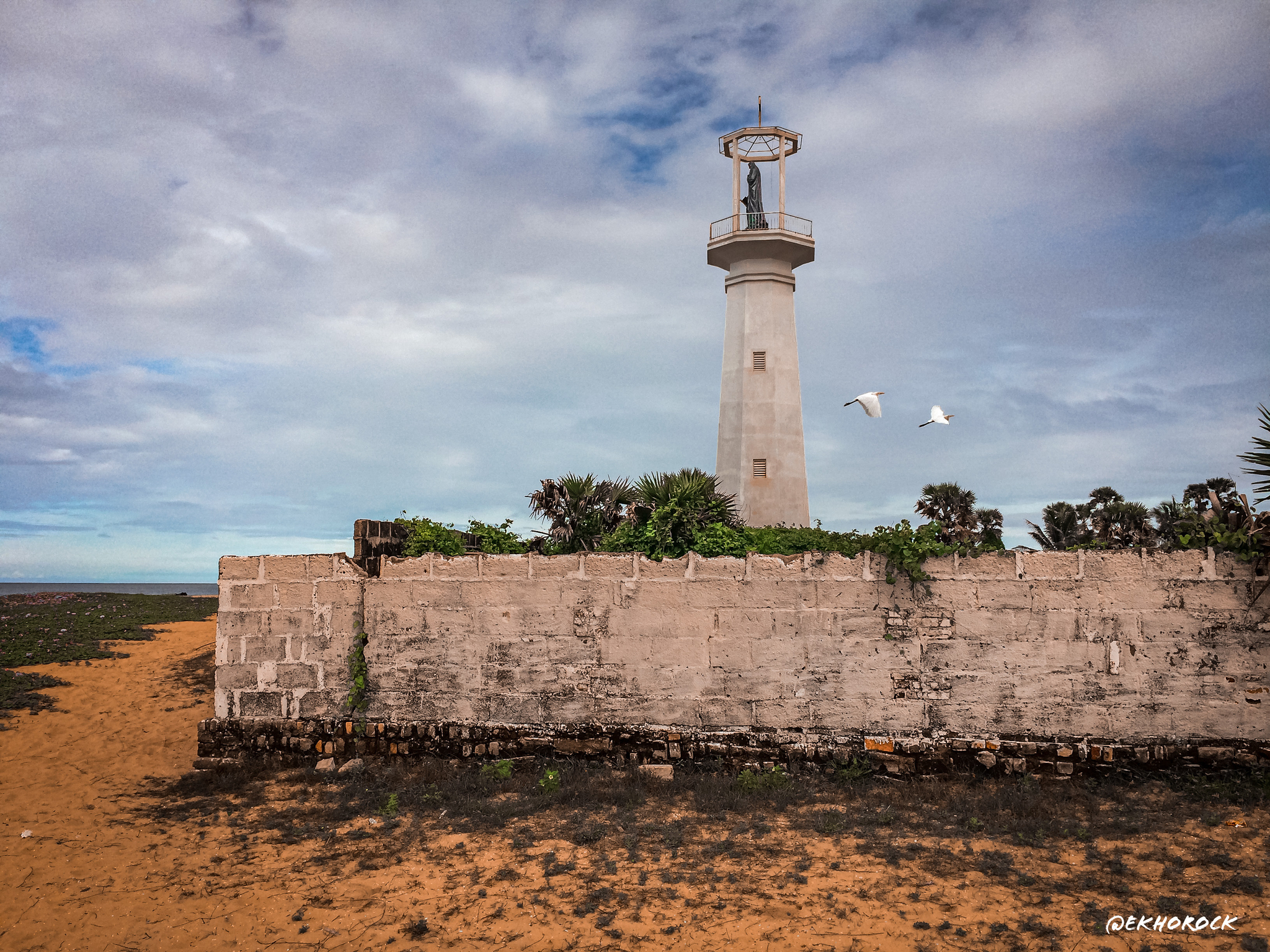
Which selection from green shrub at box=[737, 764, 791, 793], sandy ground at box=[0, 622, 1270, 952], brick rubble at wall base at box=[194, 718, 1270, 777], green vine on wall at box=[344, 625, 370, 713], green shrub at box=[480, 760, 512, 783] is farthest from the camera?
green vine on wall at box=[344, 625, 370, 713]

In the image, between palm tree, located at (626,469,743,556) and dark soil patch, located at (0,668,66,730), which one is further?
dark soil patch, located at (0,668,66,730)

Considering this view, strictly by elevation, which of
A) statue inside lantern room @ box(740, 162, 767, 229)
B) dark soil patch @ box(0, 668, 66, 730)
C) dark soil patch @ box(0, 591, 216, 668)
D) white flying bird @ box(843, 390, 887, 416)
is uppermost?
statue inside lantern room @ box(740, 162, 767, 229)

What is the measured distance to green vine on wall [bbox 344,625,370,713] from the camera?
30.9 feet

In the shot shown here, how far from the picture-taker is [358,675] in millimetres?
9398

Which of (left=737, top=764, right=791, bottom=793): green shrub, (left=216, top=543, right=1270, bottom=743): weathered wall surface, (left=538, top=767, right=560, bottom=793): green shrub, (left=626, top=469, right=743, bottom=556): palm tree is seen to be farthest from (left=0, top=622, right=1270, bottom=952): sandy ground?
(left=626, top=469, right=743, bottom=556): palm tree

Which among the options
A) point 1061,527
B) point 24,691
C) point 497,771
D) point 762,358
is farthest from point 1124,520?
point 24,691

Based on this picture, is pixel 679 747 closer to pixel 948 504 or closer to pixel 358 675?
pixel 358 675

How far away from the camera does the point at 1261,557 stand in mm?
8164

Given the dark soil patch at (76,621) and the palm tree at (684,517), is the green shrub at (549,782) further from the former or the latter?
the dark soil patch at (76,621)

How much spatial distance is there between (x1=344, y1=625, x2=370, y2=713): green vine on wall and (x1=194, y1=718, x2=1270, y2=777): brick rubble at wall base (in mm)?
235

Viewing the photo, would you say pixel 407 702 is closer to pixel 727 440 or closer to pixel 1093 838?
pixel 1093 838

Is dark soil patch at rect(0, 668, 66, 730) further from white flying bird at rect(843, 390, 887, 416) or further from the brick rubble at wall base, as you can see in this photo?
white flying bird at rect(843, 390, 887, 416)

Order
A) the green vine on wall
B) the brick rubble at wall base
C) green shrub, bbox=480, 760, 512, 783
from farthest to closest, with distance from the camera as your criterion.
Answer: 1. the green vine on wall
2. green shrub, bbox=480, 760, 512, 783
3. the brick rubble at wall base

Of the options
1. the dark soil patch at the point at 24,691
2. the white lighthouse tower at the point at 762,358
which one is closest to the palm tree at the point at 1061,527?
the white lighthouse tower at the point at 762,358
